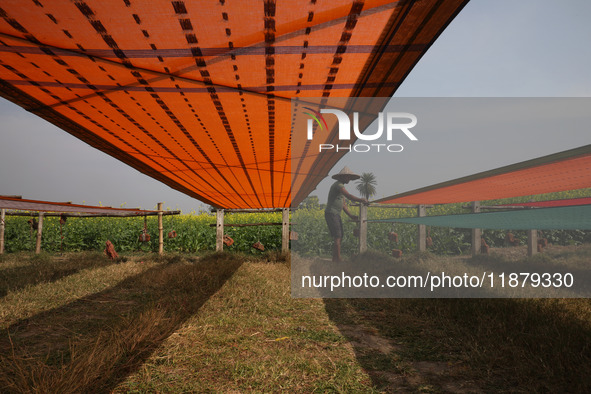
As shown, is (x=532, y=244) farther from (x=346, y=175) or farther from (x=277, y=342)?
(x=277, y=342)

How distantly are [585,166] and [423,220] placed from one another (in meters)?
3.23

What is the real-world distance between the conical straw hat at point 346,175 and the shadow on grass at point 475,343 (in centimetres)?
382

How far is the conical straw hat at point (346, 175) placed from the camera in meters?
7.98

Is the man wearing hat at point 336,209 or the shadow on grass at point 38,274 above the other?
the man wearing hat at point 336,209

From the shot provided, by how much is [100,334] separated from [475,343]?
3402 mm

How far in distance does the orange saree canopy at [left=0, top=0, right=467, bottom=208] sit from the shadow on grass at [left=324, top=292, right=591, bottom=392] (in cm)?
219

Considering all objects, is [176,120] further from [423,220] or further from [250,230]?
[250,230]

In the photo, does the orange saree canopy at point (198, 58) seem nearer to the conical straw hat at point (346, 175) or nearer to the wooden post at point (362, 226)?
the conical straw hat at point (346, 175)

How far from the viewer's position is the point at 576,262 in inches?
379

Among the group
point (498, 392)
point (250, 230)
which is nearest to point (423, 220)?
point (498, 392)

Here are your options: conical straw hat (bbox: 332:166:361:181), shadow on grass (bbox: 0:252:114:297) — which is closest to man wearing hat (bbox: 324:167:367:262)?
conical straw hat (bbox: 332:166:361:181)

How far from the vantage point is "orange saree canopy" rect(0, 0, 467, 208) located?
4.09ft

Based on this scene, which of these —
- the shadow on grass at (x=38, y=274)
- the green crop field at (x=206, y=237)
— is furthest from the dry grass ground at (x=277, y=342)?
the green crop field at (x=206, y=237)

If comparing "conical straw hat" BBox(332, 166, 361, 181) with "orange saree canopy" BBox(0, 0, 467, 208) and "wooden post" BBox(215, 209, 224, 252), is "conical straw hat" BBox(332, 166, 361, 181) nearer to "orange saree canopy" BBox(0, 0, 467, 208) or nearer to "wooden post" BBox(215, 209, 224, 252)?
"wooden post" BBox(215, 209, 224, 252)
